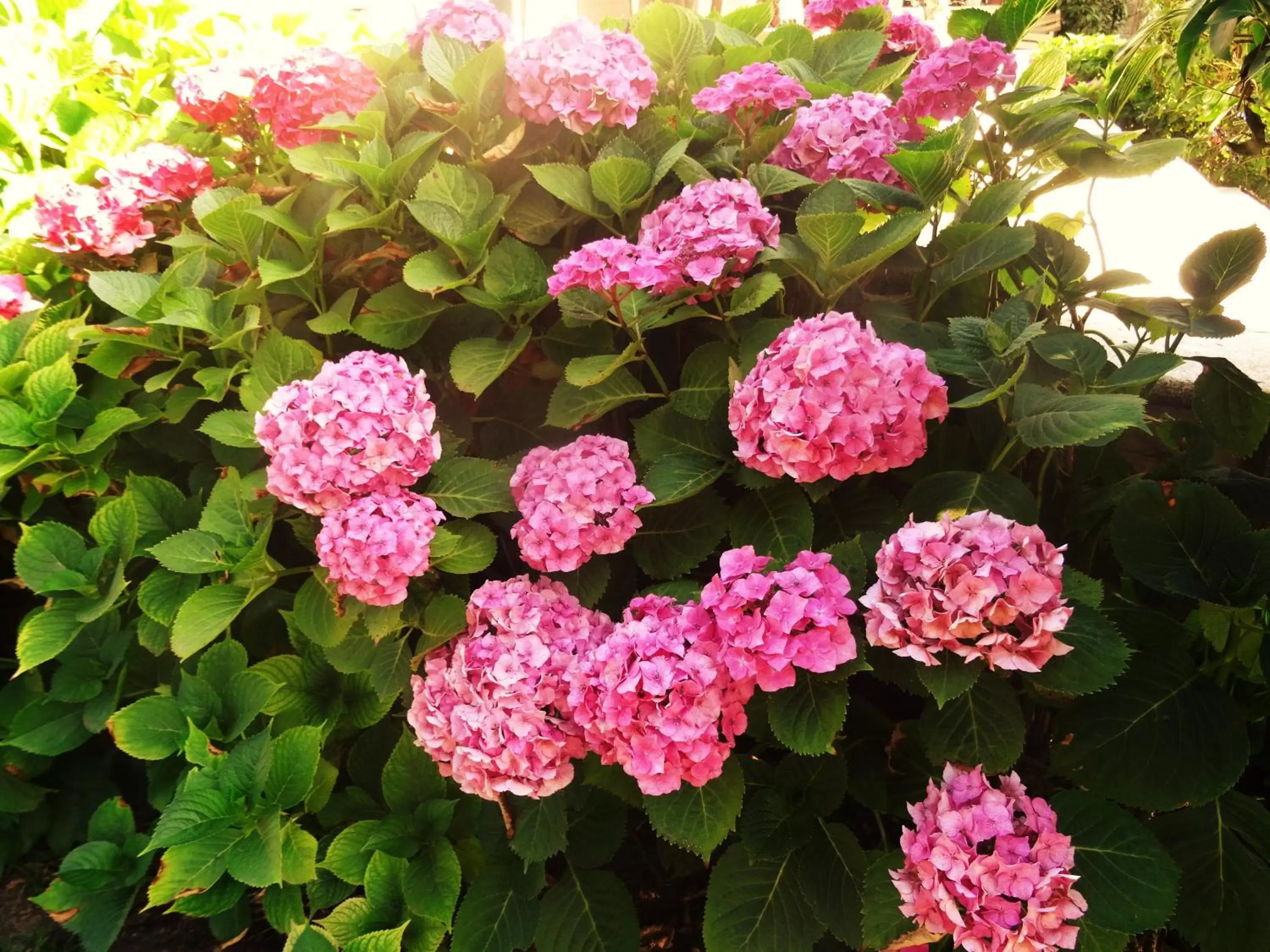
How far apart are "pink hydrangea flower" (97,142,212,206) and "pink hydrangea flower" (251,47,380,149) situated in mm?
206

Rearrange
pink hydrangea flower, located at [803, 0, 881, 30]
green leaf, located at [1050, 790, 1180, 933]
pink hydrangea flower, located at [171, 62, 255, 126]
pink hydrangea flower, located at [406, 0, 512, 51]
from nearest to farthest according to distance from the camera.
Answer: green leaf, located at [1050, 790, 1180, 933], pink hydrangea flower, located at [406, 0, 512, 51], pink hydrangea flower, located at [171, 62, 255, 126], pink hydrangea flower, located at [803, 0, 881, 30]

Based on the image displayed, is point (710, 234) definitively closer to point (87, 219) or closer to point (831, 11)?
point (831, 11)

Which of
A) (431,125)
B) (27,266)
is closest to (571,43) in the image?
(431,125)

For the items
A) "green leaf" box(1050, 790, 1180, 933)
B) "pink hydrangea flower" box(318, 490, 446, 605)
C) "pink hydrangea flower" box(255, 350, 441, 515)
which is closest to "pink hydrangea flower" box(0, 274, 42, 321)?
"pink hydrangea flower" box(255, 350, 441, 515)

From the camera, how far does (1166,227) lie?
511 centimetres

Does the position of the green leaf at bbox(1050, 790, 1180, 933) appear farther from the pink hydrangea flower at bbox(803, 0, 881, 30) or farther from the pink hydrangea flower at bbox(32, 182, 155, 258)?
the pink hydrangea flower at bbox(32, 182, 155, 258)

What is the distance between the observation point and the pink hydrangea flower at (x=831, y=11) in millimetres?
2127

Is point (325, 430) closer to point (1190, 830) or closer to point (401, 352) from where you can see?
point (401, 352)

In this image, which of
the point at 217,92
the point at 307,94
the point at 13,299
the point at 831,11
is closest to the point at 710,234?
the point at 307,94

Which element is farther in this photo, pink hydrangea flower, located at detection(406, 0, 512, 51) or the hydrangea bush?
pink hydrangea flower, located at detection(406, 0, 512, 51)

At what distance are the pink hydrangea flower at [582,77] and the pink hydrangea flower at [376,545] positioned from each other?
830mm

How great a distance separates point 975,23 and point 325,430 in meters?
1.62

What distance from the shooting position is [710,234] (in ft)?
4.36

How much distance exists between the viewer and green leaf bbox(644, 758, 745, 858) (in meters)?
1.23
